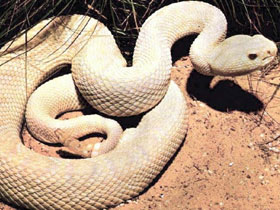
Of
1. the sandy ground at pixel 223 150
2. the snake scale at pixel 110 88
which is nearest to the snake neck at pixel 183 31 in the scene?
the snake scale at pixel 110 88

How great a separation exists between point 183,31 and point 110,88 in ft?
4.30

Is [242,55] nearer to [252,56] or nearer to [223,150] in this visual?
[252,56]

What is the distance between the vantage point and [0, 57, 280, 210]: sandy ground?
397 centimetres

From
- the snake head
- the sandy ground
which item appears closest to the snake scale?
the snake head

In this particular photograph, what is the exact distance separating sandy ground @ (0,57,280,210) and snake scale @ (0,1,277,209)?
8.8 inches

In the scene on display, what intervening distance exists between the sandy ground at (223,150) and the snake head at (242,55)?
0.45 m

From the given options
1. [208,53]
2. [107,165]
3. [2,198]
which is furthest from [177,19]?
[2,198]

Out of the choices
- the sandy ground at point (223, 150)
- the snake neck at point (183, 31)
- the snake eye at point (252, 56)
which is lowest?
the sandy ground at point (223, 150)

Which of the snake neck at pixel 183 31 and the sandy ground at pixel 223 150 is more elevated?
the snake neck at pixel 183 31

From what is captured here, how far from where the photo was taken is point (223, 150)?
Answer: 4.31 metres

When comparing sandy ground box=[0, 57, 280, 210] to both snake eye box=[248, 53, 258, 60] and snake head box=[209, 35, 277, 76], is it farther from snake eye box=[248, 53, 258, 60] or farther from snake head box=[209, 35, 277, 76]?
snake eye box=[248, 53, 258, 60]

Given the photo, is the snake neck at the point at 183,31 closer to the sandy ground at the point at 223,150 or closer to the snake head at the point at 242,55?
the snake head at the point at 242,55

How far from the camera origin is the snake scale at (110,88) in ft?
12.4

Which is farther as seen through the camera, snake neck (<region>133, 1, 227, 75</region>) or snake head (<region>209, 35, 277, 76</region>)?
snake neck (<region>133, 1, 227, 75</region>)
